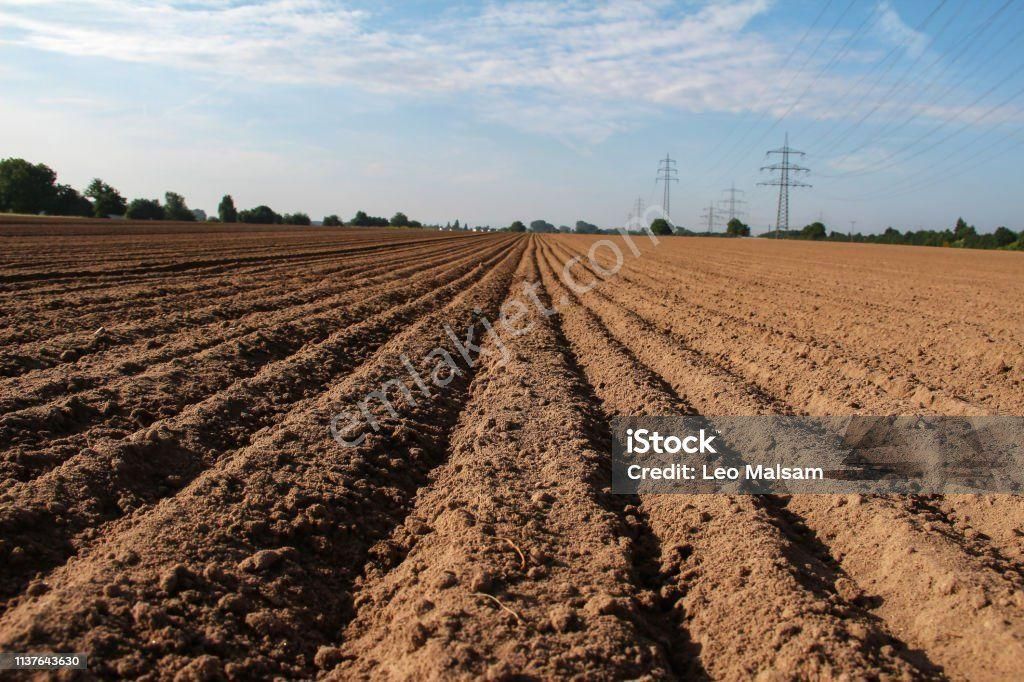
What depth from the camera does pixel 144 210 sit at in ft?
254

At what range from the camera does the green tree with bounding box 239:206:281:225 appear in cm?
9956

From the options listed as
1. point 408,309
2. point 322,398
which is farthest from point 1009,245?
point 322,398

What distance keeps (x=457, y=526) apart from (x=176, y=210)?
342 feet

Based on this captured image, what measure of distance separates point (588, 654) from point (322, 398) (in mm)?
4043

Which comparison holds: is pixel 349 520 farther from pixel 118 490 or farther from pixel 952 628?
pixel 952 628

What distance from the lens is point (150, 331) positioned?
318 inches

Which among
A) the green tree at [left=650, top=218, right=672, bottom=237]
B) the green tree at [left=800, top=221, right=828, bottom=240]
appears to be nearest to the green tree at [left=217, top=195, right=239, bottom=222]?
the green tree at [left=650, top=218, right=672, bottom=237]

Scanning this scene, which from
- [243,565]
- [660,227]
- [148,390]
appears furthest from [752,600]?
[660,227]

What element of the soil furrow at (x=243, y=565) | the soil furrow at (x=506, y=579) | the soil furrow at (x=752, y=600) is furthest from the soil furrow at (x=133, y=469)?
the soil furrow at (x=752, y=600)

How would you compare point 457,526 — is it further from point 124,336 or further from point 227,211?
point 227,211

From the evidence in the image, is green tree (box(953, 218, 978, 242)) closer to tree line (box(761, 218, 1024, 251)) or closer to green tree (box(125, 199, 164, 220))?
tree line (box(761, 218, 1024, 251))

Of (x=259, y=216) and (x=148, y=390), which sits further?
(x=259, y=216)

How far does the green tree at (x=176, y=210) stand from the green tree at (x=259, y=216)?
6937 mm

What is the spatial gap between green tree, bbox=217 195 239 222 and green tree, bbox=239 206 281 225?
0.91 m
